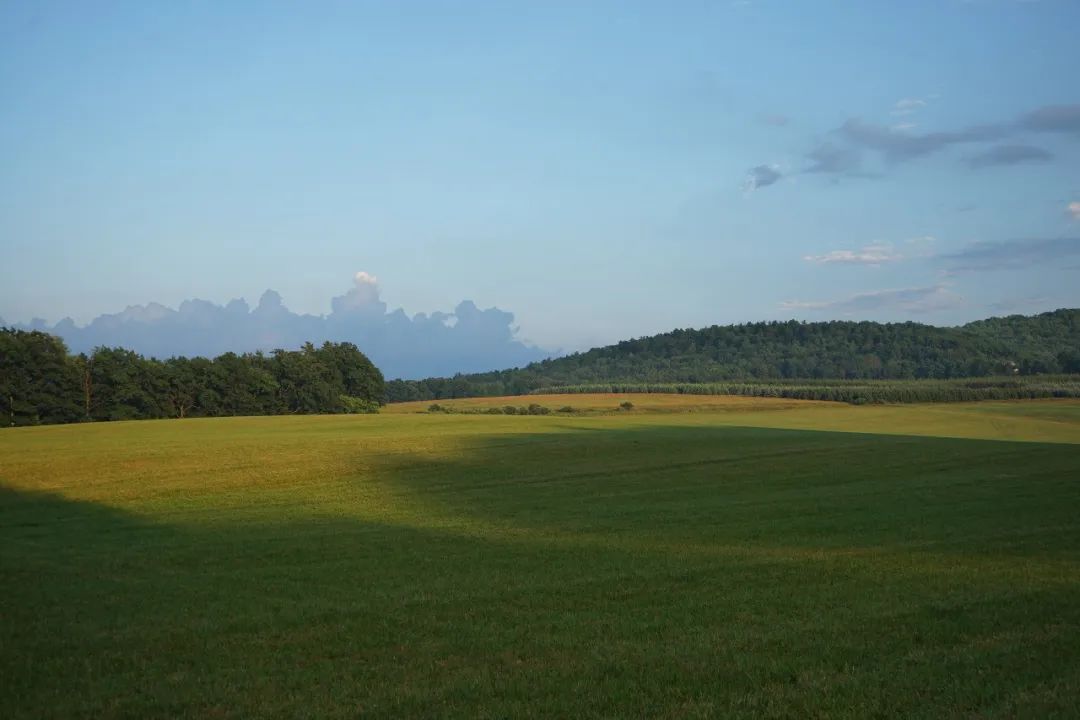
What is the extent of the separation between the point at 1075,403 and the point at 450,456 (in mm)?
68825

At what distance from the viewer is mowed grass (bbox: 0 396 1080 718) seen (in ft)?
29.7

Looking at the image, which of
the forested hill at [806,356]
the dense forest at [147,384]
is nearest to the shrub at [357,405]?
the dense forest at [147,384]

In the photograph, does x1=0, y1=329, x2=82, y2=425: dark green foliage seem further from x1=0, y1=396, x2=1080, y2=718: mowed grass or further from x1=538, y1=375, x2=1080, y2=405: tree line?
x1=538, y1=375, x2=1080, y2=405: tree line

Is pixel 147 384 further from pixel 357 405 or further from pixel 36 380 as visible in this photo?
pixel 357 405

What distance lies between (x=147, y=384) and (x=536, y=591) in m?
72.0

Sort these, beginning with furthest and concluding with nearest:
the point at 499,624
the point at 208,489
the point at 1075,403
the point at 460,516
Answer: the point at 1075,403
the point at 208,489
the point at 460,516
the point at 499,624

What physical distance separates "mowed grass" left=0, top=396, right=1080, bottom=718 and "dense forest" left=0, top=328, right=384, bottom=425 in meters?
41.2

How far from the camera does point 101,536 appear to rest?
2238 cm

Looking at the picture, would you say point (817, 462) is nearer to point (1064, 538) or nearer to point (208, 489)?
point (1064, 538)

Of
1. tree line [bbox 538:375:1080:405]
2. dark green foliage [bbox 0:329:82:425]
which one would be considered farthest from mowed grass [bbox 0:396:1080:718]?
tree line [bbox 538:375:1080:405]

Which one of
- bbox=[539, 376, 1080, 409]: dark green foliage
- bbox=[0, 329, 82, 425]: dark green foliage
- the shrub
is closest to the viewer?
bbox=[0, 329, 82, 425]: dark green foliage

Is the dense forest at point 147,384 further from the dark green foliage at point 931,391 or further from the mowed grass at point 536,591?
the mowed grass at point 536,591

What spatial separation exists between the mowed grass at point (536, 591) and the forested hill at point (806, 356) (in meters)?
96.5

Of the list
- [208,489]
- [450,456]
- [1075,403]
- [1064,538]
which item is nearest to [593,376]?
[1075,403]
